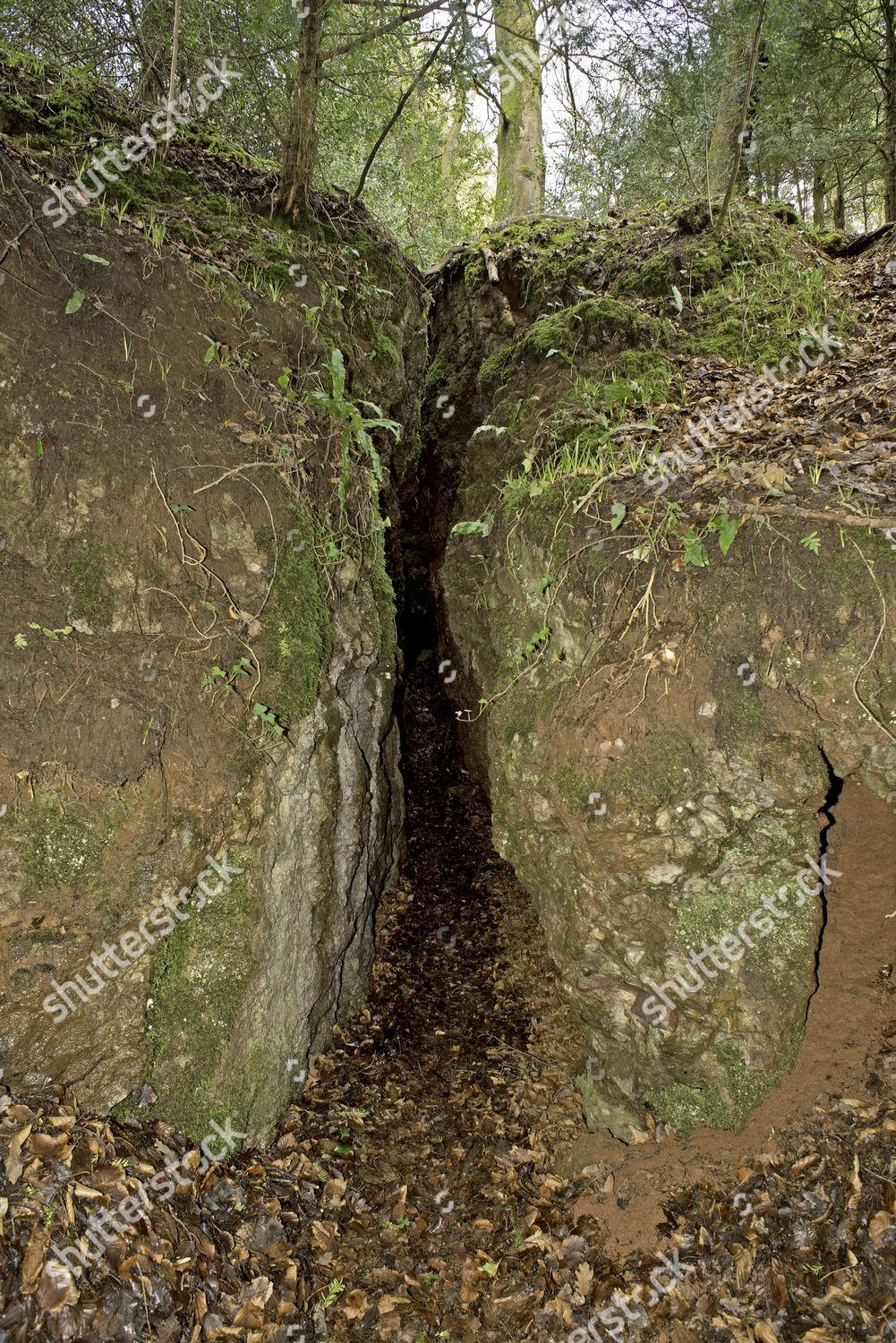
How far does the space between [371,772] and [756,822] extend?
3.32m

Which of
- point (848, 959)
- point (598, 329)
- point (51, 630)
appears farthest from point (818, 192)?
point (51, 630)

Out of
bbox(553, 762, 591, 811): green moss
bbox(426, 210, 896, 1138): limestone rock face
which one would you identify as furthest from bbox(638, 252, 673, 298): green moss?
bbox(553, 762, 591, 811): green moss

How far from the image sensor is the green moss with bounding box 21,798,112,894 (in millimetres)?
4375

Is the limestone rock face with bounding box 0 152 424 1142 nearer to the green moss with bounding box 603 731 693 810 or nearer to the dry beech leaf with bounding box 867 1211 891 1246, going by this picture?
the green moss with bounding box 603 731 693 810

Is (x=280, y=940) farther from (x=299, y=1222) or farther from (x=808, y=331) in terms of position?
(x=808, y=331)

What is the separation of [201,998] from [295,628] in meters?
2.85

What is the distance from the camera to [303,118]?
604cm

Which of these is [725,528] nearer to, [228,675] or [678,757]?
[678,757]

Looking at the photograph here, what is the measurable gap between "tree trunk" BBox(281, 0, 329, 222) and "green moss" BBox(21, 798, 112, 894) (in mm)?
5963

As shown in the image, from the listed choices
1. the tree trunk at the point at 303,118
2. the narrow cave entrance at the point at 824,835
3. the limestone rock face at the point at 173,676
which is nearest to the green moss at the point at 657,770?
the narrow cave entrance at the point at 824,835

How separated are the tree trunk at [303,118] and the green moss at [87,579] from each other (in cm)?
417

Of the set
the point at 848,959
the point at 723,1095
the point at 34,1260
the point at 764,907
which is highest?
the point at 764,907

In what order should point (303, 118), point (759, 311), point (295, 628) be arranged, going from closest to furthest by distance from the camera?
point (295, 628)
point (303, 118)
point (759, 311)

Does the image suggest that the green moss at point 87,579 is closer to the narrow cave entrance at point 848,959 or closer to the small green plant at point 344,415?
the small green plant at point 344,415
